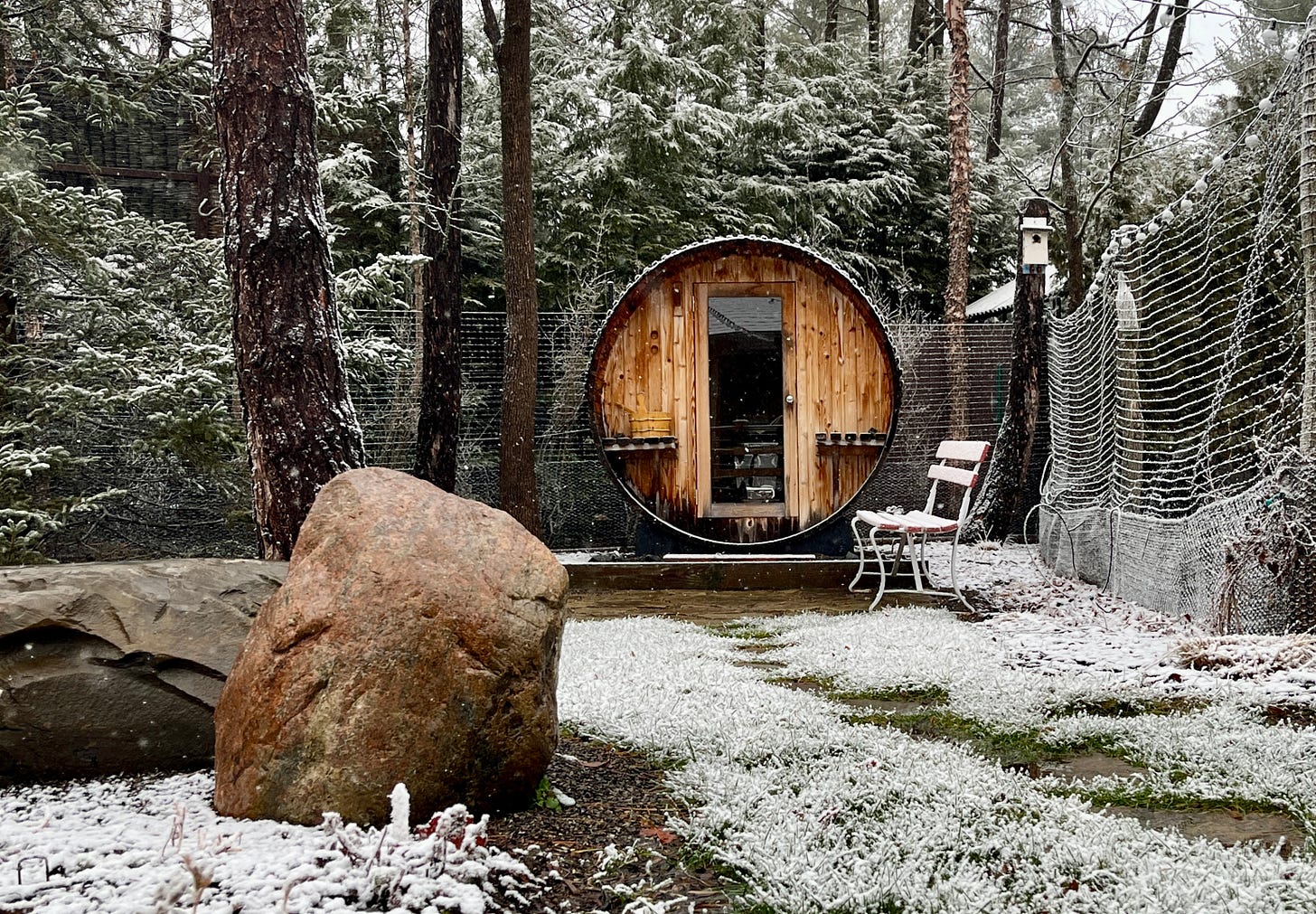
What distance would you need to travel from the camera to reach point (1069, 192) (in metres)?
16.5

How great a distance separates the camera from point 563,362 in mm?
11297

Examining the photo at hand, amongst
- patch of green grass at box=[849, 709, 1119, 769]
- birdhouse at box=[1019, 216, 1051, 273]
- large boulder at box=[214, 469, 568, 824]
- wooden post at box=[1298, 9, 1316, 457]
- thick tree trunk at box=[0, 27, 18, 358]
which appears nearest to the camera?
large boulder at box=[214, 469, 568, 824]

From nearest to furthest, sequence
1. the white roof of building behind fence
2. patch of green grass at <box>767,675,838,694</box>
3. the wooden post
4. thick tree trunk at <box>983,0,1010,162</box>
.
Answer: patch of green grass at <box>767,675,838,694</box> → the wooden post → the white roof of building behind fence → thick tree trunk at <box>983,0,1010,162</box>

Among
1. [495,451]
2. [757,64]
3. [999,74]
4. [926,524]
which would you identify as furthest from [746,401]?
[999,74]

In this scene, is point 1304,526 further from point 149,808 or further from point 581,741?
point 149,808

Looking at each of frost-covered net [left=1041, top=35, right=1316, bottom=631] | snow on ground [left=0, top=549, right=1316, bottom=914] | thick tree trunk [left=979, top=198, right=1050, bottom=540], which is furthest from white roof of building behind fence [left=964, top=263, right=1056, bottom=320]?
snow on ground [left=0, top=549, right=1316, bottom=914]

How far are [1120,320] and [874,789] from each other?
5.89 m

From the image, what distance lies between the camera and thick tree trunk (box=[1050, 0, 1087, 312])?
14773 millimetres

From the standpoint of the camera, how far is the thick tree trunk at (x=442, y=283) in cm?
971

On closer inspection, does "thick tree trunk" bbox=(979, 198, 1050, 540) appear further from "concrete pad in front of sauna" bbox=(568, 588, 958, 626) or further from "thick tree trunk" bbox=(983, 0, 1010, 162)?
"thick tree trunk" bbox=(983, 0, 1010, 162)

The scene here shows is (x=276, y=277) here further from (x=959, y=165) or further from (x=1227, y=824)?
(x=959, y=165)

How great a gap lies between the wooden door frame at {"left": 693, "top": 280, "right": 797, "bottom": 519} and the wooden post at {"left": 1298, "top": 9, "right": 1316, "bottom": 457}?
14.1ft

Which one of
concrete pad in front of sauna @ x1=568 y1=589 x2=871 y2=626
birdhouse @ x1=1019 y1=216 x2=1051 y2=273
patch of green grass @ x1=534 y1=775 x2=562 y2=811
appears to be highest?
birdhouse @ x1=1019 y1=216 x2=1051 y2=273

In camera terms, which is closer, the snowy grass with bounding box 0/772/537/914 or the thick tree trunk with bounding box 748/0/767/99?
the snowy grass with bounding box 0/772/537/914
